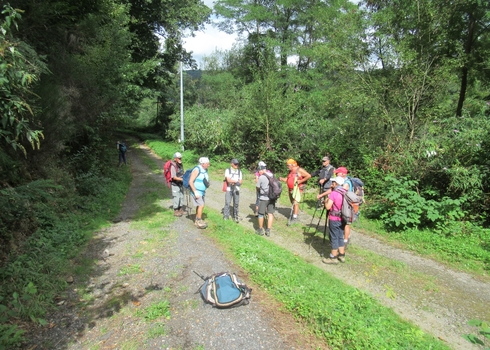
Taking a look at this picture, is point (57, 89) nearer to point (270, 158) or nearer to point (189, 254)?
point (189, 254)

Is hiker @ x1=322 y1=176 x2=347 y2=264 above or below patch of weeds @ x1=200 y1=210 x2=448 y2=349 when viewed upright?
above

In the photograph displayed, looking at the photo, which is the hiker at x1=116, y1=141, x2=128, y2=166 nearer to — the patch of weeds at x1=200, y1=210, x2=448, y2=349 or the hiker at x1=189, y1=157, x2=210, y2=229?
the hiker at x1=189, y1=157, x2=210, y2=229

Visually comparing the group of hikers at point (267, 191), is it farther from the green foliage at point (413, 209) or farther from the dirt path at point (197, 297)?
the green foliage at point (413, 209)

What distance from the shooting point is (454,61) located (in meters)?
9.26

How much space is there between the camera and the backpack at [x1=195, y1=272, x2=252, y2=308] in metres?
4.28

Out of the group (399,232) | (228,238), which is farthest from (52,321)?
(399,232)

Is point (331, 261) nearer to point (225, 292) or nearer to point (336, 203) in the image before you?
point (336, 203)

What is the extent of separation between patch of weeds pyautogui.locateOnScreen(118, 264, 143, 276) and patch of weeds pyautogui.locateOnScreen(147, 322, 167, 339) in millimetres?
1711

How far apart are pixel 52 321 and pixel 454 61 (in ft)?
40.3

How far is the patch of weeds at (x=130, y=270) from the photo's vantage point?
5.42 meters

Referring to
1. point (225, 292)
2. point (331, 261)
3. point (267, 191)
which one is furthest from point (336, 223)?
point (225, 292)

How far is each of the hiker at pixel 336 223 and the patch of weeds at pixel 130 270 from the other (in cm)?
391

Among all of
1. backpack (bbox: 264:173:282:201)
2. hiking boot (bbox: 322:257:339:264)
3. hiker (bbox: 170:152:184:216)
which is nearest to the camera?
hiking boot (bbox: 322:257:339:264)

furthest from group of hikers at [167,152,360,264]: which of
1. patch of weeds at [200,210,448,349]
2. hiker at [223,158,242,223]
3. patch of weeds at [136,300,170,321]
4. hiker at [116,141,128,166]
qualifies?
hiker at [116,141,128,166]
